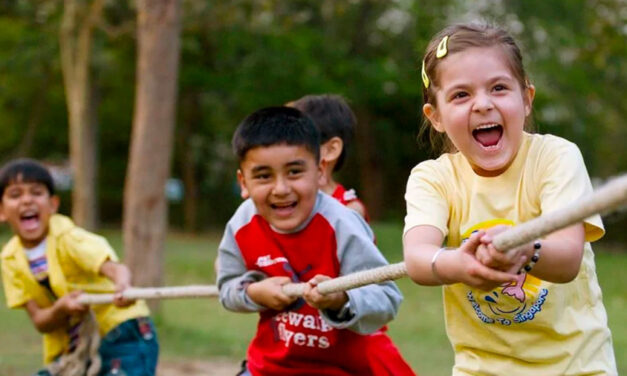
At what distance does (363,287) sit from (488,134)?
1.16m

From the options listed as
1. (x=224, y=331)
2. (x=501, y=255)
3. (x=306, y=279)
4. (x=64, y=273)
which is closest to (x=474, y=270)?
(x=501, y=255)

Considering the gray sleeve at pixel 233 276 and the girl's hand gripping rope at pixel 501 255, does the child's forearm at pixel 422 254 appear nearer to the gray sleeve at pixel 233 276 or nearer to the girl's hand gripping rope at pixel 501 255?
the girl's hand gripping rope at pixel 501 255

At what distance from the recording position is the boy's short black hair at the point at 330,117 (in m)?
5.12

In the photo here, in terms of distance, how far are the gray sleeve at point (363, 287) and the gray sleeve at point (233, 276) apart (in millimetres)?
348

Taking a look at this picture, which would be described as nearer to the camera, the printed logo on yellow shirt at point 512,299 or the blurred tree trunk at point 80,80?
the printed logo on yellow shirt at point 512,299

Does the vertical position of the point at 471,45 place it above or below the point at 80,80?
below

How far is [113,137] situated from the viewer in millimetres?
35594

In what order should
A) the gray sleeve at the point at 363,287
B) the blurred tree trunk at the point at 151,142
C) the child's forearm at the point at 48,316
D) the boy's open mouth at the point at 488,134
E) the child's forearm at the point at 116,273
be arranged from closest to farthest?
the boy's open mouth at the point at 488,134, the gray sleeve at the point at 363,287, the child's forearm at the point at 116,273, the child's forearm at the point at 48,316, the blurred tree trunk at the point at 151,142

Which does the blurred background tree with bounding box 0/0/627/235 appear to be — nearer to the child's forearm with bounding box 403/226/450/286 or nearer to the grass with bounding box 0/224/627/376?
the grass with bounding box 0/224/627/376

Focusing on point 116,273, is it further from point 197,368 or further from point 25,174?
point 197,368

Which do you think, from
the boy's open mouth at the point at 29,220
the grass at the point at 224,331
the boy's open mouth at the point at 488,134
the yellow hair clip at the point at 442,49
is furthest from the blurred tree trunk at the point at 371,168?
the boy's open mouth at the point at 488,134

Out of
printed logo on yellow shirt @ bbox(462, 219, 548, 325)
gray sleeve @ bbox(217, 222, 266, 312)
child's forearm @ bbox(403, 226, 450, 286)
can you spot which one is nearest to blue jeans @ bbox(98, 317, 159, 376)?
gray sleeve @ bbox(217, 222, 266, 312)

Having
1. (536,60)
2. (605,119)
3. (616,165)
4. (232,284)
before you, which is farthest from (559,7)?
(232,284)

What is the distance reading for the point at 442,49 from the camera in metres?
2.98
